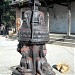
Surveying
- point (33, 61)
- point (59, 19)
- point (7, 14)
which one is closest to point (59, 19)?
point (59, 19)

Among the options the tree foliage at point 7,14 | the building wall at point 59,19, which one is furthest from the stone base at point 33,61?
the tree foliage at point 7,14

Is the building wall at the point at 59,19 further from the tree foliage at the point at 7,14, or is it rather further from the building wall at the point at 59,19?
the tree foliage at the point at 7,14

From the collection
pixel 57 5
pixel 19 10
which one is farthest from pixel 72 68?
pixel 19 10

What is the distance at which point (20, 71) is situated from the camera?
523 centimetres

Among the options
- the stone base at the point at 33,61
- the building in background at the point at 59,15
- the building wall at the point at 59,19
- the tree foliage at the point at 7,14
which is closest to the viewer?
the stone base at the point at 33,61

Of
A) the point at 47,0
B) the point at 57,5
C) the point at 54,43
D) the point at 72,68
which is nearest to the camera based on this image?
the point at 72,68

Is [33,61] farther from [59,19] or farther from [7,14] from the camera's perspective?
[7,14]

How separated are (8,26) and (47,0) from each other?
1098 cm

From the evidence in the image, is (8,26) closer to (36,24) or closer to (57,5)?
(57,5)

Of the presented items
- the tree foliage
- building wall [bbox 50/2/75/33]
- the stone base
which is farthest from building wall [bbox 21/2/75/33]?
the stone base

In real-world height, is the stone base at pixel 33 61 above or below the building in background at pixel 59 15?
below

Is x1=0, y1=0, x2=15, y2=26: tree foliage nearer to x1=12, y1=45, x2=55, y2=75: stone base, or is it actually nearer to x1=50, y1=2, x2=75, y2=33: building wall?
x1=50, y1=2, x2=75, y2=33: building wall

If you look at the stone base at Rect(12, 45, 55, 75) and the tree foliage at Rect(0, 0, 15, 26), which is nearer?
the stone base at Rect(12, 45, 55, 75)

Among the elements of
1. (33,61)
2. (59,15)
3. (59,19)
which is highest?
(59,15)
